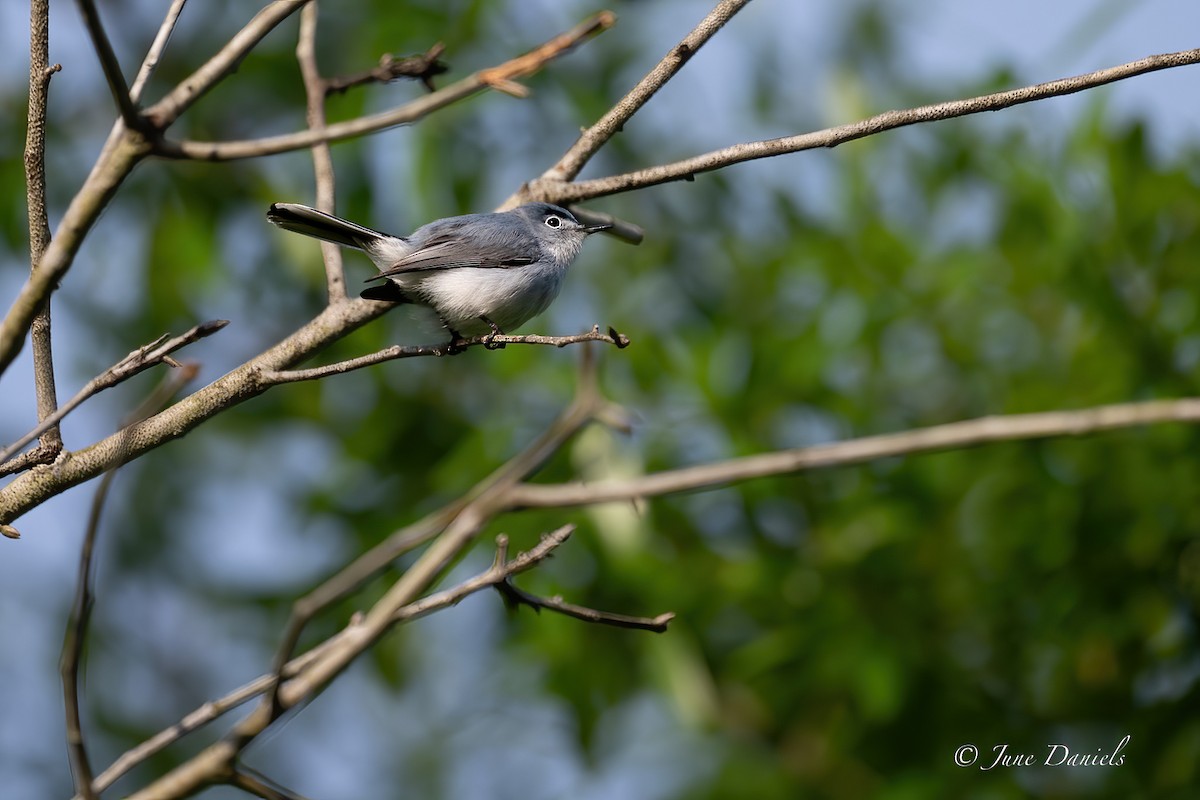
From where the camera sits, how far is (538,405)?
173 inches

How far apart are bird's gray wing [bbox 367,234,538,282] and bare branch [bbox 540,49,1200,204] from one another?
1.27 meters

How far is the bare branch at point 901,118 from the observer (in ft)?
6.99

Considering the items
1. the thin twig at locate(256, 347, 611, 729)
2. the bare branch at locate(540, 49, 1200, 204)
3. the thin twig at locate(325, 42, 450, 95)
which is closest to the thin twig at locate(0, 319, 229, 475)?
the thin twig at locate(256, 347, 611, 729)

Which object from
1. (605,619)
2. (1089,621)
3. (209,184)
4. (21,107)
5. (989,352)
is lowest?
(1089,621)

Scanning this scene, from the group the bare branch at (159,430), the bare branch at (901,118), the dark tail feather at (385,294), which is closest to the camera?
the bare branch at (159,430)

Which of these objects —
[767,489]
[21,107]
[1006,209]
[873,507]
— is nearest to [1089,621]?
[873,507]

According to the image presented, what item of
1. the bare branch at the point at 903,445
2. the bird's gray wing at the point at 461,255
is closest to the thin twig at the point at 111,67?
the bare branch at the point at 903,445

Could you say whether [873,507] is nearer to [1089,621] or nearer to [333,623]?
[1089,621]

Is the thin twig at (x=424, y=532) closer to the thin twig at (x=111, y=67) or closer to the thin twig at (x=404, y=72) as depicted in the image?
the thin twig at (x=111, y=67)

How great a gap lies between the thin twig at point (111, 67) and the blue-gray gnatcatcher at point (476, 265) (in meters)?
1.62

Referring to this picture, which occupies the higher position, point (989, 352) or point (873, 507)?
point (989, 352)

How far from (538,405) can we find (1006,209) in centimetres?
226

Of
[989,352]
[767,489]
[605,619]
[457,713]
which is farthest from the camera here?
[457,713]

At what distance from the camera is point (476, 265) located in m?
3.79
